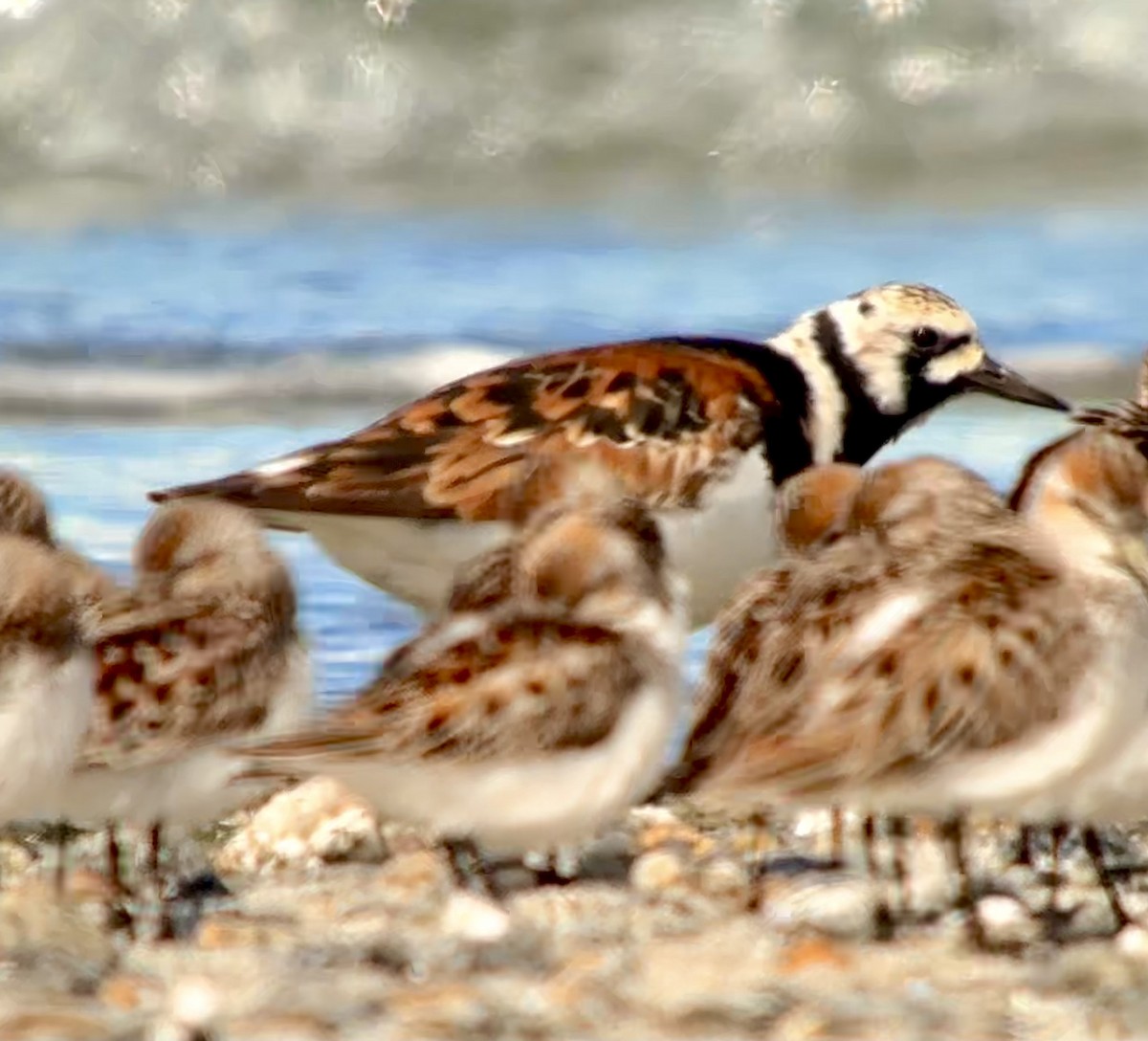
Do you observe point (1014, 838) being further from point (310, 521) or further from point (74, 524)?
point (74, 524)

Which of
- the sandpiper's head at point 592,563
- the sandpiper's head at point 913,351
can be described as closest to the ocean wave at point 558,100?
the sandpiper's head at point 913,351

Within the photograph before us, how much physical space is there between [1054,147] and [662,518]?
8272mm

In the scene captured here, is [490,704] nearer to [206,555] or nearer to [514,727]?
[514,727]

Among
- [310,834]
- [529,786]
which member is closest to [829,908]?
[529,786]

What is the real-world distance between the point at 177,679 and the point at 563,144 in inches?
376

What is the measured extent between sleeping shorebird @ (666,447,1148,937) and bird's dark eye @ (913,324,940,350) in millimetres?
2252

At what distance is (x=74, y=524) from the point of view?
8297 millimetres

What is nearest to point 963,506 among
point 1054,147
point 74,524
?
point 74,524

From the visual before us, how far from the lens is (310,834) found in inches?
209

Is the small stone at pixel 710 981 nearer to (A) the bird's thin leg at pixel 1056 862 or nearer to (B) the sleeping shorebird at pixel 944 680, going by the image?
(B) the sleeping shorebird at pixel 944 680

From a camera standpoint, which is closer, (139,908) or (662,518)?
(139,908)

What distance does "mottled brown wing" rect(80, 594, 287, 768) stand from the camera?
470cm

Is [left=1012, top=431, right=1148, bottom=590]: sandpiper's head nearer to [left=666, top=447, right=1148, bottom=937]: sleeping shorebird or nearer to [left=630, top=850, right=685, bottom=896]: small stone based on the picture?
[left=666, top=447, right=1148, bottom=937]: sleeping shorebird

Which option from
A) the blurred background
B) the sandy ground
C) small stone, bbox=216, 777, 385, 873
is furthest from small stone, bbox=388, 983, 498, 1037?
the blurred background
